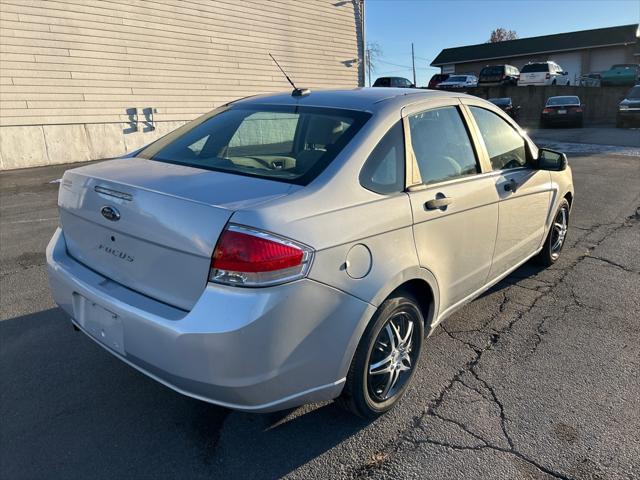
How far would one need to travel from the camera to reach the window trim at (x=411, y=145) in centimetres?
278

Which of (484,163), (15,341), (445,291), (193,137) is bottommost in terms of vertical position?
(15,341)

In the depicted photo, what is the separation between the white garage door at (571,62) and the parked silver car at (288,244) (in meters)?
50.2

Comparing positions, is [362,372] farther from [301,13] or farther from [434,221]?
[301,13]

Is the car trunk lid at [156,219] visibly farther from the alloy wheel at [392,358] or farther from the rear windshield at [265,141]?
the alloy wheel at [392,358]

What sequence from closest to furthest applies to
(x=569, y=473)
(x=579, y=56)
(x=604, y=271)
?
1. (x=569, y=473)
2. (x=604, y=271)
3. (x=579, y=56)

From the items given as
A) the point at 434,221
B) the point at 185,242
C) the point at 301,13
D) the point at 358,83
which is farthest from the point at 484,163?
the point at 358,83

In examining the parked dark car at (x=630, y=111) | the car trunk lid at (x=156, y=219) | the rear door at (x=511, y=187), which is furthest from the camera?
the parked dark car at (x=630, y=111)

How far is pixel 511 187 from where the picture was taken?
Answer: 3641mm

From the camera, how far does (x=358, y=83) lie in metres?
19.1

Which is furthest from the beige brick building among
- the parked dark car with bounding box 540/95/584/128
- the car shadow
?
the parked dark car with bounding box 540/95/584/128

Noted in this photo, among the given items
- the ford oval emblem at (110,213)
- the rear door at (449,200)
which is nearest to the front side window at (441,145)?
the rear door at (449,200)

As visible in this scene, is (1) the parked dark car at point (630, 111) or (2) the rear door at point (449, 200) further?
(1) the parked dark car at point (630, 111)

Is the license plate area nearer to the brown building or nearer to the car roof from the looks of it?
the car roof

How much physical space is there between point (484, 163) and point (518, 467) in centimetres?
195
